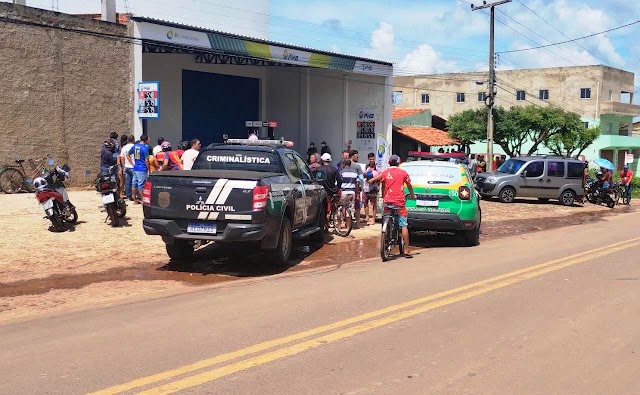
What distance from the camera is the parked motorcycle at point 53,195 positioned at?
38.5 feet

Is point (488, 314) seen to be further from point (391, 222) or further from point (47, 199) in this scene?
point (47, 199)

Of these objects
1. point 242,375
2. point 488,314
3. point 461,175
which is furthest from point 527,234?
point 242,375

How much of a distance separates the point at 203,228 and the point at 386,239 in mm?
3338

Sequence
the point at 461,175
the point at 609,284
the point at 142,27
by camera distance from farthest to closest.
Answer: the point at 142,27, the point at 461,175, the point at 609,284

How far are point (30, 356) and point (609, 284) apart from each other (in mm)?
7510

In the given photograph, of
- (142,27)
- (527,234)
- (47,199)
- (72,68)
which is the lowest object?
(527,234)

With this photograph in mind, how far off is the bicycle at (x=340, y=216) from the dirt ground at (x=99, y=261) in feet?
0.88

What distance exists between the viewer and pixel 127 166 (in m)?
15.7

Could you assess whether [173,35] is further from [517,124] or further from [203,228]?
[517,124]

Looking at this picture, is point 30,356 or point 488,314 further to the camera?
point 488,314

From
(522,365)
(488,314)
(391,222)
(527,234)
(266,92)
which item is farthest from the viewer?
(266,92)

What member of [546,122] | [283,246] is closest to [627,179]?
[546,122]

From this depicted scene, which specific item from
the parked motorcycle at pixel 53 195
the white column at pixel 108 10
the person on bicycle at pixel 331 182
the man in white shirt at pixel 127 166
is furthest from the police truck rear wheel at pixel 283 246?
the white column at pixel 108 10

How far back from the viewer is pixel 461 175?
42.9 ft
